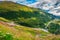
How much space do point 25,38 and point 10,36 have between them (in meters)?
5.59

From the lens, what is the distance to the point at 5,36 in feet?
44.3

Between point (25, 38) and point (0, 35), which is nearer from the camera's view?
point (0, 35)

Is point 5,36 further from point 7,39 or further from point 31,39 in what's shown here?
point 31,39

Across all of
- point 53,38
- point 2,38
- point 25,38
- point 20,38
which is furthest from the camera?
point 53,38

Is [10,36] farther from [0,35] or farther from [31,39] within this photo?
[31,39]

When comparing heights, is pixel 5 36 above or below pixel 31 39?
above

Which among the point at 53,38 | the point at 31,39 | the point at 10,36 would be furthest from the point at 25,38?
the point at 53,38

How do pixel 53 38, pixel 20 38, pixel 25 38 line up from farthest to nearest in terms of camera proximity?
pixel 53 38, pixel 25 38, pixel 20 38

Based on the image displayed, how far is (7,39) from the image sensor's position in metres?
13.5

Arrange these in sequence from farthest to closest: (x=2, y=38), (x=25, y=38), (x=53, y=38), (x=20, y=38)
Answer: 1. (x=53, y=38)
2. (x=25, y=38)
3. (x=20, y=38)
4. (x=2, y=38)

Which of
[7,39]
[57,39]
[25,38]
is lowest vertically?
[57,39]

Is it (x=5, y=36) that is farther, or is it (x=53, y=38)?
(x=53, y=38)

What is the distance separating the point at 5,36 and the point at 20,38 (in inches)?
186

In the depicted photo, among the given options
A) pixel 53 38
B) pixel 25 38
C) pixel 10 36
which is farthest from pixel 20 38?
pixel 53 38
